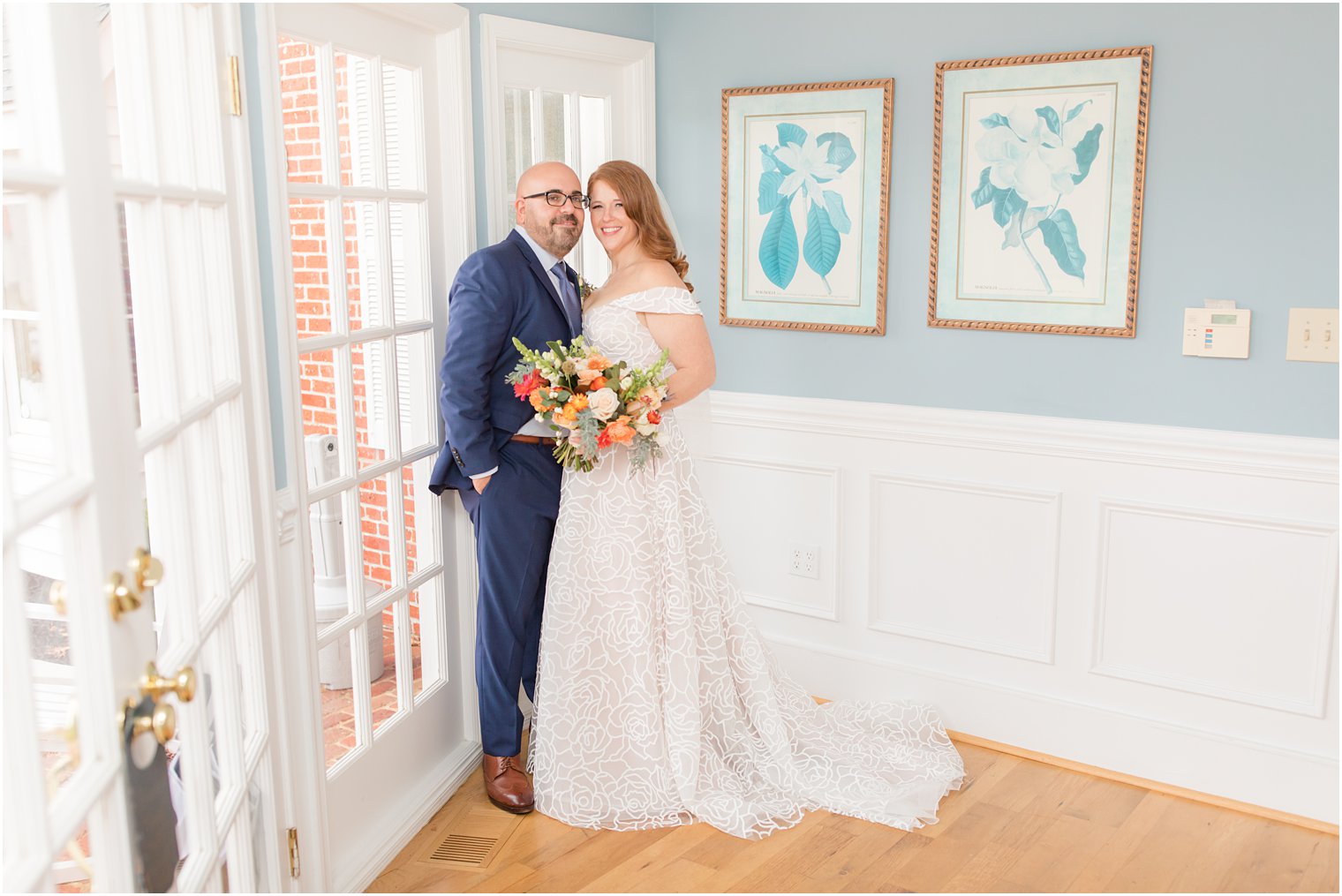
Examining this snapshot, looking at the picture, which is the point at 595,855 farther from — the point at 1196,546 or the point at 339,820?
the point at 1196,546

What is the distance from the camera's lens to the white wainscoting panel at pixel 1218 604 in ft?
9.34

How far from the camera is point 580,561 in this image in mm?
2928

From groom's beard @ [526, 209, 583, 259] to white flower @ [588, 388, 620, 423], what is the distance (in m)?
0.44

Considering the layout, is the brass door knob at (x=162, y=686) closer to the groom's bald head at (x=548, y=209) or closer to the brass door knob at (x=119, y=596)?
the brass door knob at (x=119, y=596)

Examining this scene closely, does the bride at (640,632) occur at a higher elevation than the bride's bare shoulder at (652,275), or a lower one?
lower

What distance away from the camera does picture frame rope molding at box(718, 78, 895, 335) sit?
3.28 m

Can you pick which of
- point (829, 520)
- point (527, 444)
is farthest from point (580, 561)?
point (829, 520)

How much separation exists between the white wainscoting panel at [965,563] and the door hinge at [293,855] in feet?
6.22

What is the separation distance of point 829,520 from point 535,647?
105 centimetres

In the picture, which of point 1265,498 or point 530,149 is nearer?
point 1265,498

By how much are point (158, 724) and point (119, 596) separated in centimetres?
17

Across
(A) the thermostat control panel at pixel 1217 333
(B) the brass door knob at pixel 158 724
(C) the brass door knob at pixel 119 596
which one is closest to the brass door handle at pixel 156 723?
(B) the brass door knob at pixel 158 724

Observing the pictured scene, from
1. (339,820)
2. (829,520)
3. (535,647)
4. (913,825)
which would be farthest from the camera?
(829,520)

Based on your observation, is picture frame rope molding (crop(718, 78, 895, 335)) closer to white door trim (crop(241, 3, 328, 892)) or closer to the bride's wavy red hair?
the bride's wavy red hair
